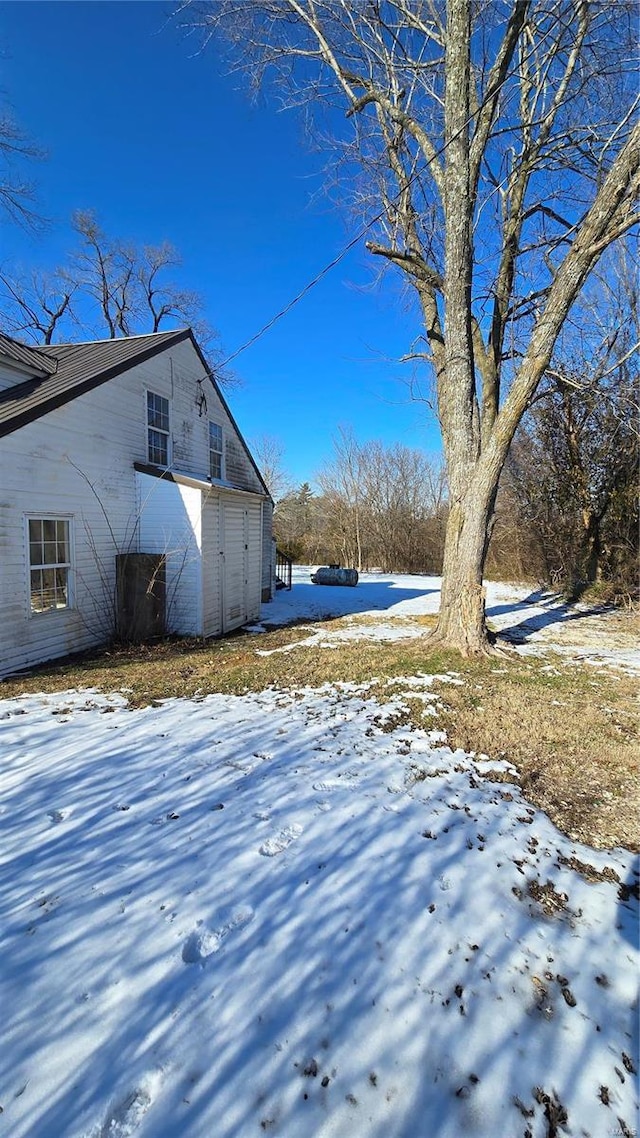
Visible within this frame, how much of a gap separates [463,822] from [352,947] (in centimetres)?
107

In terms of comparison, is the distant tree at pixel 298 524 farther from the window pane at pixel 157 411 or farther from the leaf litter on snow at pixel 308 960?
the leaf litter on snow at pixel 308 960

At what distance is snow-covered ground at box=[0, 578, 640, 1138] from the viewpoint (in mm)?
1362

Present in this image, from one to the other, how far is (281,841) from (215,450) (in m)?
10.1

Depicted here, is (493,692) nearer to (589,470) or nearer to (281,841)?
(281,841)

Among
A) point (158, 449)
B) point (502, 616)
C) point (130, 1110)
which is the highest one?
point (158, 449)

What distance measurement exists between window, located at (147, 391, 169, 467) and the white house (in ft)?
0.09

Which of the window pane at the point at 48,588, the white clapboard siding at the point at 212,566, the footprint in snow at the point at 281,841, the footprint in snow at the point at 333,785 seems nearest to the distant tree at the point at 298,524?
the white clapboard siding at the point at 212,566

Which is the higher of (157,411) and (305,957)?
(157,411)

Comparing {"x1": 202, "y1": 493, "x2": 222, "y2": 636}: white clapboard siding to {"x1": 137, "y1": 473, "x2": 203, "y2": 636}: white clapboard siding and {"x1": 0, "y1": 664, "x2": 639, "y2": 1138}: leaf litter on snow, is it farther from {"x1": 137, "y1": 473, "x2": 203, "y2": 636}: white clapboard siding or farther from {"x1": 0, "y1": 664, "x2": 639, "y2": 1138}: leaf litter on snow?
{"x1": 0, "y1": 664, "x2": 639, "y2": 1138}: leaf litter on snow

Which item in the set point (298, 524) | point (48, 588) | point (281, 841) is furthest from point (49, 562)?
point (298, 524)

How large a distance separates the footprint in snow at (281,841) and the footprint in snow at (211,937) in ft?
1.15

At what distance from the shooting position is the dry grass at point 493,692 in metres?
3.02

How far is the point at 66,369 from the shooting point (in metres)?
7.85

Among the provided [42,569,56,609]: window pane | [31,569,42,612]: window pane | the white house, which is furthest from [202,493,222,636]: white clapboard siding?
[31,569,42,612]: window pane
